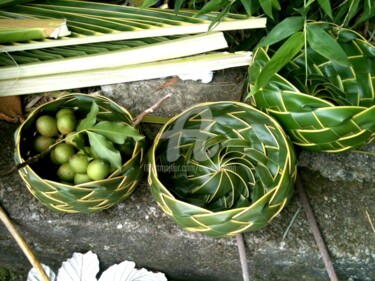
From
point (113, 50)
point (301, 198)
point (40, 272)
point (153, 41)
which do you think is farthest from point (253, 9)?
point (40, 272)

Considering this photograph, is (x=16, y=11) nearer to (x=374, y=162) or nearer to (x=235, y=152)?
(x=235, y=152)

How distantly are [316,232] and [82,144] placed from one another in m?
0.61

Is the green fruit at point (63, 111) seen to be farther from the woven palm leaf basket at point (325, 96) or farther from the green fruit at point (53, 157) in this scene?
the woven palm leaf basket at point (325, 96)

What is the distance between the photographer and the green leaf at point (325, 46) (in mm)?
908

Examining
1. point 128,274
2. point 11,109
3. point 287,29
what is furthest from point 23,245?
point 287,29

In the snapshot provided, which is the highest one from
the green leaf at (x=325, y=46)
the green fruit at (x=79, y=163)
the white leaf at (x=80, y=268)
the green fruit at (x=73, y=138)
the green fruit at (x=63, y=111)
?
the green leaf at (x=325, y=46)

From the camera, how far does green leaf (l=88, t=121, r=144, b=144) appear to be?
3.23 ft

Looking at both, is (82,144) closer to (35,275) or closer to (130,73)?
(130,73)

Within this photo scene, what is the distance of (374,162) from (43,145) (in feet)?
2.83

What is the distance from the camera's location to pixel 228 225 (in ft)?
3.19

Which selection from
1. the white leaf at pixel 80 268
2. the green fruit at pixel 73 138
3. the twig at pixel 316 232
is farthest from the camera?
the white leaf at pixel 80 268

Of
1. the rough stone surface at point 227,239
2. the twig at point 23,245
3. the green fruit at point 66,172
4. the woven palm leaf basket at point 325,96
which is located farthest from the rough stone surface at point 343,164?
the twig at point 23,245

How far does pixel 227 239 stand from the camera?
1170mm

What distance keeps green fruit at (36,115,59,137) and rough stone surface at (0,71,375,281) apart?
0.69 feet
